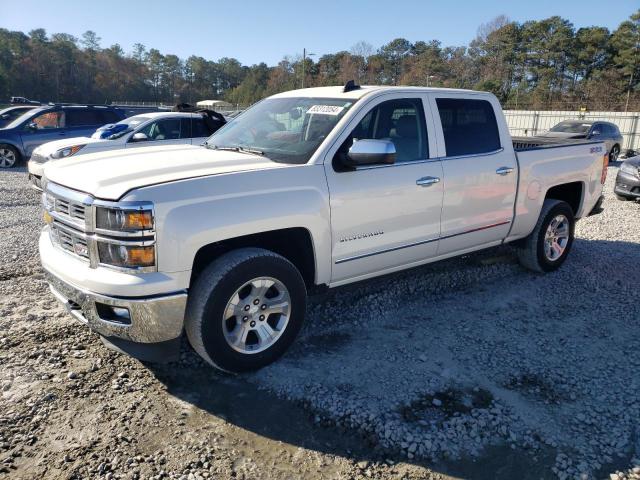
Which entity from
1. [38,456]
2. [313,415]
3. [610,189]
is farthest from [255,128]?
[610,189]

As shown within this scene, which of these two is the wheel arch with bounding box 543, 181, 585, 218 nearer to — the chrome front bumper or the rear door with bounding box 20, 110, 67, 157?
the chrome front bumper

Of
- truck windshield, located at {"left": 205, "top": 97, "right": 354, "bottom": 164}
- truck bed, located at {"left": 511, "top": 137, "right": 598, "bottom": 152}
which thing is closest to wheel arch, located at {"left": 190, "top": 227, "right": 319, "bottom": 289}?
truck windshield, located at {"left": 205, "top": 97, "right": 354, "bottom": 164}

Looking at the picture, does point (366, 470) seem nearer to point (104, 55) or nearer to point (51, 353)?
point (51, 353)

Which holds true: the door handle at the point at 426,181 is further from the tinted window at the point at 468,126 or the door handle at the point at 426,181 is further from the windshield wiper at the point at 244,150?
the windshield wiper at the point at 244,150

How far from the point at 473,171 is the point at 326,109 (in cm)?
150

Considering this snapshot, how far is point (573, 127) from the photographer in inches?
682

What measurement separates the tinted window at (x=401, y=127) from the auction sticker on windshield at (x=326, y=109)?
0.22m

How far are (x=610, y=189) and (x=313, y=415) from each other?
1233 cm

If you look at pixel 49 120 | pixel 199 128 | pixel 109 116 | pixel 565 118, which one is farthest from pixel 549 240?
pixel 565 118

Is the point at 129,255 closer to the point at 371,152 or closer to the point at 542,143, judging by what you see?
the point at 371,152

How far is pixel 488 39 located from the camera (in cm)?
7662

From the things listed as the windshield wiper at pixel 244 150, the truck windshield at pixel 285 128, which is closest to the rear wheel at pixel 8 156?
the truck windshield at pixel 285 128

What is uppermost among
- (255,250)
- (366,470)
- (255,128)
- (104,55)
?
(104,55)

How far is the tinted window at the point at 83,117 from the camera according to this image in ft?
44.4
